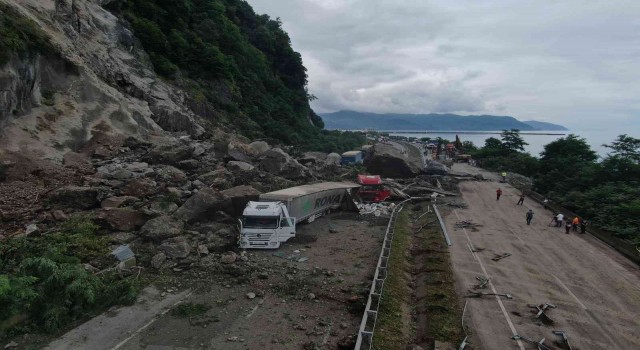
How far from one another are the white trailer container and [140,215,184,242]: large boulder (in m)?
3.16

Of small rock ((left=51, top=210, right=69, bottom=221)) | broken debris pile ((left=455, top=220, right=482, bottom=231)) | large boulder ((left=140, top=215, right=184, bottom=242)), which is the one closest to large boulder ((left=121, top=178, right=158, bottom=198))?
large boulder ((left=140, top=215, right=184, bottom=242))

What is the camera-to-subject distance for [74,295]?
11969mm

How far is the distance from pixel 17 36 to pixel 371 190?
27.3 m

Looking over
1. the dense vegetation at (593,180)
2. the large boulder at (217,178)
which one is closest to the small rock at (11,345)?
the large boulder at (217,178)

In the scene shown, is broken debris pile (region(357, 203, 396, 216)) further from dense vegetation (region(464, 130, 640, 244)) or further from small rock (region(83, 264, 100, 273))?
small rock (region(83, 264, 100, 273))

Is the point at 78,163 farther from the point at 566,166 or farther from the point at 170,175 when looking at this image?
the point at 566,166

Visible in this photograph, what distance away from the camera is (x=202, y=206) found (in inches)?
831

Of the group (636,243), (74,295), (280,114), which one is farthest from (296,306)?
(280,114)

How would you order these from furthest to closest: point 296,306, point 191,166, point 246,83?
point 246,83 < point 191,166 < point 296,306

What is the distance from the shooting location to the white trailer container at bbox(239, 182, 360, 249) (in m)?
19.6

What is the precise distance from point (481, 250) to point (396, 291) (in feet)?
29.1

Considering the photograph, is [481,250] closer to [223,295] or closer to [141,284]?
[223,295]

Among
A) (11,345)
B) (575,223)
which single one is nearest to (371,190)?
(575,223)

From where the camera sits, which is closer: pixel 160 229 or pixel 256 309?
pixel 256 309
